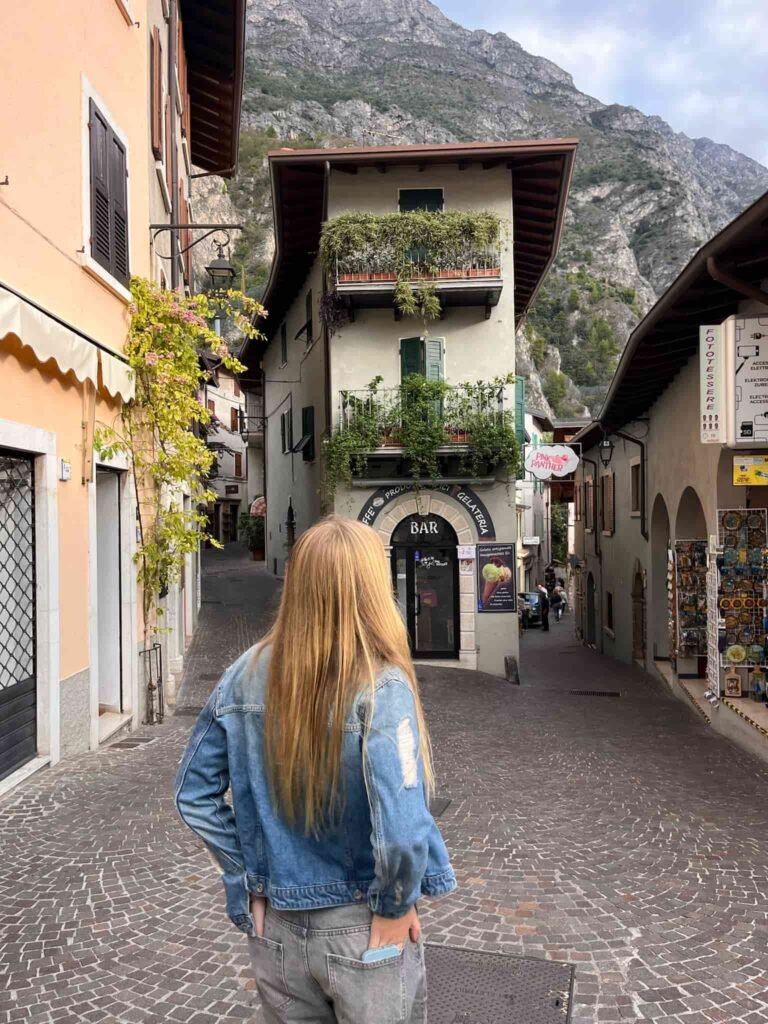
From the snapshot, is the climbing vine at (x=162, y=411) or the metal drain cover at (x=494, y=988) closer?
the metal drain cover at (x=494, y=988)

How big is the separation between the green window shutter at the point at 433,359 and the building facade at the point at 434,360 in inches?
0.8

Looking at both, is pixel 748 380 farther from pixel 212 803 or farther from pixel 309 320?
pixel 309 320

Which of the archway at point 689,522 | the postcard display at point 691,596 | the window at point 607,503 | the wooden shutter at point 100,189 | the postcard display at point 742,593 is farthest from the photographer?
the window at point 607,503

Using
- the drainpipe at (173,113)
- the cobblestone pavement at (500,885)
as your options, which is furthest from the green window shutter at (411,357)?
the cobblestone pavement at (500,885)

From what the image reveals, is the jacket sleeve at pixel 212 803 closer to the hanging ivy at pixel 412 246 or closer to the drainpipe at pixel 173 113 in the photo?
the drainpipe at pixel 173 113

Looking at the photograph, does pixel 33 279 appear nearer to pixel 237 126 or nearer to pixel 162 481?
pixel 162 481

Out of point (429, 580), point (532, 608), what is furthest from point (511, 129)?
point (429, 580)

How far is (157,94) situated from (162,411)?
478cm

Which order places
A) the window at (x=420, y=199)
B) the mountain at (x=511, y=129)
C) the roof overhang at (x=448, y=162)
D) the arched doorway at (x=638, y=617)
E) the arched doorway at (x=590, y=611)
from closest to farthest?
the roof overhang at (x=448, y=162) → the window at (x=420, y=199) → the arched doorway at (x=638, y=617) → the arched doorway at (x=590, y=611) → the mountain at (x=511, y=129)

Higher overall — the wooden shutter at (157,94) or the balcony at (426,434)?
the wooden shutter at (157,94)

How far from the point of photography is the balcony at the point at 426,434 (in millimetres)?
15852

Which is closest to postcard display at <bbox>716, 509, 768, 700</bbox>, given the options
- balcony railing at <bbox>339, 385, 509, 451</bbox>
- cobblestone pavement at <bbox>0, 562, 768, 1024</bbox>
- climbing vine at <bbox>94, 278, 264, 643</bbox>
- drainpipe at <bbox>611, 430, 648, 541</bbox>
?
cobblestone pavement at <bbox>0, 562, 768, 1024</bbox>

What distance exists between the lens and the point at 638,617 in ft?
61.7

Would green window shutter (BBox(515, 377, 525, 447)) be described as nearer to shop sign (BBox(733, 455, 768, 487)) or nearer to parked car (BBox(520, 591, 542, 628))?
shop sign (BBox(733, 455, 768, 487))
